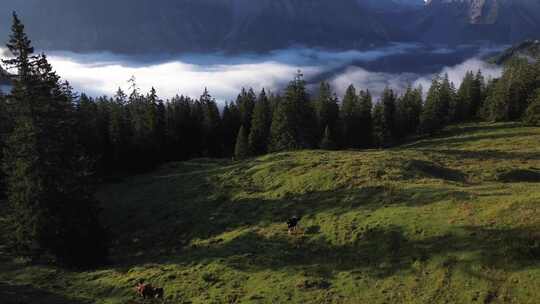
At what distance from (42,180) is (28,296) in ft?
31.4

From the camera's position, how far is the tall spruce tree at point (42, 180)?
107ft

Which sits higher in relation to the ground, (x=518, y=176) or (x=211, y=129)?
(x=211, y=129)

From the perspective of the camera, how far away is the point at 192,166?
78.6 m

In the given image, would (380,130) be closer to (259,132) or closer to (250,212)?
(259,132)

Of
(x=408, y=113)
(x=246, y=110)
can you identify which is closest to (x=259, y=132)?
(x=246, y=110)

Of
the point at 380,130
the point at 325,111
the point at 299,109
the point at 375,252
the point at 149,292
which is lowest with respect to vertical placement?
the point at 149,292

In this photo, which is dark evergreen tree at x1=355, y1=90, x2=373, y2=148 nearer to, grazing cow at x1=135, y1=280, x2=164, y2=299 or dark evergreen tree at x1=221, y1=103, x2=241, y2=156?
dark evergreen tree at x1=221, y1=103, x2=241, y2=156

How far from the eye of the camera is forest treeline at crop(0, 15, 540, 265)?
33031 millimetres

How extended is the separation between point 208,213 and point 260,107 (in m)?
56.3

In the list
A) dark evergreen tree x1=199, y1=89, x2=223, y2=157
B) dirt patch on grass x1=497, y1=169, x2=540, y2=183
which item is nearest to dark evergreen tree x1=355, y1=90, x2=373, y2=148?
dark evergreen tree x1=199, y1=89, x2=223, y2=157

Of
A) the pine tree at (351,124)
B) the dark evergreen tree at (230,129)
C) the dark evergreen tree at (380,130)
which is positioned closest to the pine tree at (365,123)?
the pine tree at (351,124)

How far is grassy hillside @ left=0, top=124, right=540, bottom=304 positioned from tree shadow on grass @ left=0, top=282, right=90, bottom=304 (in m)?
0.18

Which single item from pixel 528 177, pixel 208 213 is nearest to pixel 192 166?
pixel 208 213

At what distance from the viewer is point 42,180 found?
32.7 metres
